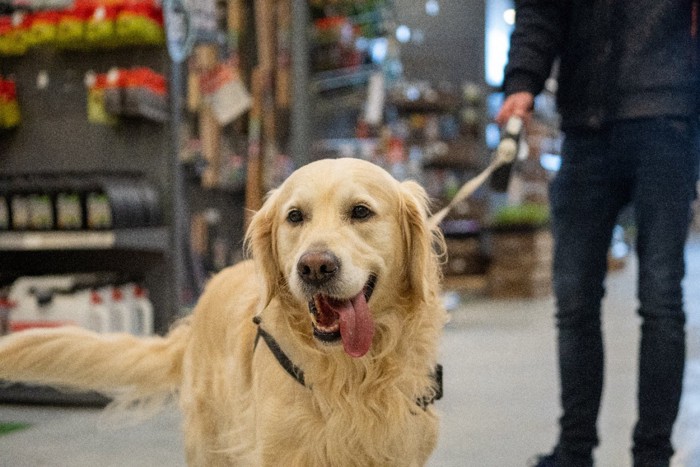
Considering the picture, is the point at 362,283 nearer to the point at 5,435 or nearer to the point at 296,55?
the point at 5,435

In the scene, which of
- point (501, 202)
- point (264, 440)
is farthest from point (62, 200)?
point (501, 202)

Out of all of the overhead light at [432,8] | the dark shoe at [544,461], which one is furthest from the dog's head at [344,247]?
the overhead light at [432,8]

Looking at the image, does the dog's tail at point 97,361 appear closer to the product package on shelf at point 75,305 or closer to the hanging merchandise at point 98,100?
the product package on shelf at point 75,305

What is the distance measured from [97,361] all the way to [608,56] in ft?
5.20

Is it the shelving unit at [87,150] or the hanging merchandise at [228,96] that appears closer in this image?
the shelving unit at [87,150]

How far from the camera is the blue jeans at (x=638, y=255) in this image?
178 centimetres

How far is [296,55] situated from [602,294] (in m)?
3.52


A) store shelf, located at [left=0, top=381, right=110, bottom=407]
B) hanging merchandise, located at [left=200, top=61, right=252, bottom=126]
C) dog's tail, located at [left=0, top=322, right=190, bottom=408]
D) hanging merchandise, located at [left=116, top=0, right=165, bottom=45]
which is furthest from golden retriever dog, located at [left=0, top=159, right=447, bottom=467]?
hanging merchandise, located at [left=200, top=61, right=252, bottom=126]

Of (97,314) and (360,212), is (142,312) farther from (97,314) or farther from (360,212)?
(360,212)

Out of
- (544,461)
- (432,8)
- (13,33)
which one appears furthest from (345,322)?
(432,8)

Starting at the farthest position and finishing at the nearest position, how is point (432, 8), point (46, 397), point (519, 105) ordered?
point (432, 8) → point (46, 397) → point (519, 105)

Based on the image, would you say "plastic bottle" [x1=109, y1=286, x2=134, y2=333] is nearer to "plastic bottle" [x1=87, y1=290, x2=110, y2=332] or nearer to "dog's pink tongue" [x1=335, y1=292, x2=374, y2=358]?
"plastic bottle" [x1=87, y1=290, x2=110, y2=332]

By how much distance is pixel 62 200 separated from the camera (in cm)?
299

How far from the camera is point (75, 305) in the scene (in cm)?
296
